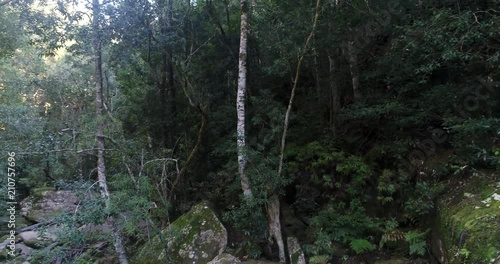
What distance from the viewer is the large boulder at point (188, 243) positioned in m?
6.17

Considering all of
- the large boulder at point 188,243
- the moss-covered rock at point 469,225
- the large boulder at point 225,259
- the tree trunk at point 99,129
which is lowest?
the large boulder at point 225,259

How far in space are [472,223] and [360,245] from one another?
187 cm

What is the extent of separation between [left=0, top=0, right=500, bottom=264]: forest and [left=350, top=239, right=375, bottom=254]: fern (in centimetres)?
7

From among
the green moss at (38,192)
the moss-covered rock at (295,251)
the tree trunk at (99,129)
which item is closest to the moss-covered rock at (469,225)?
the moss-covered rock at (295,251)

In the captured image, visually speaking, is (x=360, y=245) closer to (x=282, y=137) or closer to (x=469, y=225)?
(x=469, y=225)

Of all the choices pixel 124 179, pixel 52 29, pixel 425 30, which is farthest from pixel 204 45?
pixel 425 30

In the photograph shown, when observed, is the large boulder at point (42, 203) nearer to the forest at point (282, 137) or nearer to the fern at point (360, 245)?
the forest at point (282, 137)

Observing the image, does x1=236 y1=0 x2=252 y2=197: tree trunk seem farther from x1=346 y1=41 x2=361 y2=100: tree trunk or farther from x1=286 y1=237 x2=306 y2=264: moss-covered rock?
x1=346 y1=41 x2=361 y2=100: tree trunk

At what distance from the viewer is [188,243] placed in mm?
6371

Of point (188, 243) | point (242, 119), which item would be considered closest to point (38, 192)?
point (188, 243)

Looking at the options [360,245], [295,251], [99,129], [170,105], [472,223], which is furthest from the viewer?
[170,105]

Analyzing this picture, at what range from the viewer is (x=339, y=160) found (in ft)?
22.5

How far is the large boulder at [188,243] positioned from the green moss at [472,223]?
12.5ft

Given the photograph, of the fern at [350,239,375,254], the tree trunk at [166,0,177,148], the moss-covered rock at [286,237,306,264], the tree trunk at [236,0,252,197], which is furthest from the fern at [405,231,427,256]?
the tree trunk at [166,0,177,148]
